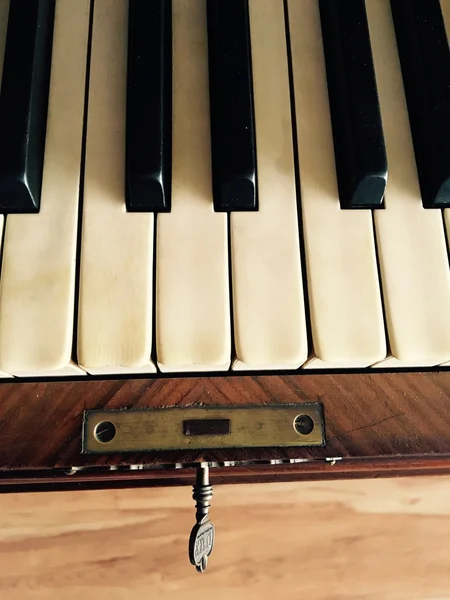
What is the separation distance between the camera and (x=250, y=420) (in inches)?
23.4

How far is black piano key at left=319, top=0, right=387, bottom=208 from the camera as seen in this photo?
59 centimetres

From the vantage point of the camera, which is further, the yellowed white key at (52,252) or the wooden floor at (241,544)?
the wooden floor at (241,544)

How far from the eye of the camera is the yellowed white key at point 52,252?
56cm

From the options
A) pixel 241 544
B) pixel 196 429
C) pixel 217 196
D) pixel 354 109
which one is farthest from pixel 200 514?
pixel 354 109

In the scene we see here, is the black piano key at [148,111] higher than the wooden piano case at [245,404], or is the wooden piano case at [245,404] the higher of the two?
the black piano key at [148,111]


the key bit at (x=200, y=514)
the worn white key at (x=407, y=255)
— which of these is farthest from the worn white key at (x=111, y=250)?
the worn white key at (x=407, y=255)

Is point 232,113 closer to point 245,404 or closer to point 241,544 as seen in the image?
point 245,404

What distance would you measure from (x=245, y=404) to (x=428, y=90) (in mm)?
378

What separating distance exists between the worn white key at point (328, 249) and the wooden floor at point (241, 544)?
345 millimetres

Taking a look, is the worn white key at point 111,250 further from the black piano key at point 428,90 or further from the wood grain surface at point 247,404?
the black piano key at point 428,90

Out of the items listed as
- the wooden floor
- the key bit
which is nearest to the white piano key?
the key bit

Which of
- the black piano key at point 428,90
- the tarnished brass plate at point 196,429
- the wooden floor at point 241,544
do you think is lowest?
the wooden floor at point 241,544

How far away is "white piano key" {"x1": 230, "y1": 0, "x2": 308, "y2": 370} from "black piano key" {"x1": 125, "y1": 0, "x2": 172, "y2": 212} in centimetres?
9

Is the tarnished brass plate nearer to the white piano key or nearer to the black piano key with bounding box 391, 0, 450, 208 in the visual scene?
the white piano key
